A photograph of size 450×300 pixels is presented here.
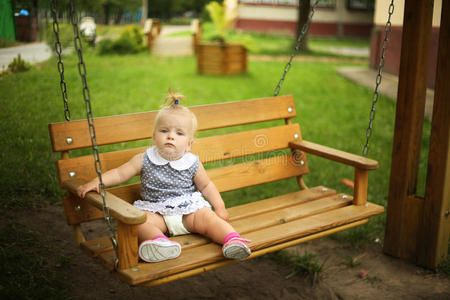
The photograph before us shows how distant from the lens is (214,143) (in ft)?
10.5

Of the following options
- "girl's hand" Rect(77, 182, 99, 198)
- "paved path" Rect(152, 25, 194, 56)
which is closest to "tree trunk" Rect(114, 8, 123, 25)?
"paved path" Rect(152, 25, 194, 56)

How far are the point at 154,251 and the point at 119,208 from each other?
0.86ft

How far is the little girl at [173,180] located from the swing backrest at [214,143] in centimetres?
18

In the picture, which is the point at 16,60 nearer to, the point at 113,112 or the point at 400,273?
the point at 113,112

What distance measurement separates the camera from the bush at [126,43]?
4.92 metres

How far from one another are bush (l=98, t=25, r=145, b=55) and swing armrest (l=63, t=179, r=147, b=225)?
272 cm

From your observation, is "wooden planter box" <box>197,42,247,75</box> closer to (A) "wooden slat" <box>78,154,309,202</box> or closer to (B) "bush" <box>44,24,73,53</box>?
(B) "bush" <box>44,24,73,53</box>

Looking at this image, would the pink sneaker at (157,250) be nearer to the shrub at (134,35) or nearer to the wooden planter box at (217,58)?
the shrub at (134,35)

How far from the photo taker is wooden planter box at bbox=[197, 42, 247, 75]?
1064 cm

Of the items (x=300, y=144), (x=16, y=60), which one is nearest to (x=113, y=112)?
(x=16, y=60)

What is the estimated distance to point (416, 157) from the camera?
3.54 meters

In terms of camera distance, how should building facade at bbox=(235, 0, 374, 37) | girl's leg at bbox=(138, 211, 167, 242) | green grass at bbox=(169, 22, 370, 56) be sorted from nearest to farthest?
1. girl's leg at bbox=(138, 211, 167, 242)
2. green grass at bbox=(169, 22, 370, 56)
3. building facade at bbox=(235, 0, 374, 37)

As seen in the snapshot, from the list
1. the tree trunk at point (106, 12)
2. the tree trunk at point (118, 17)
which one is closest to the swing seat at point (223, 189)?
the tree trunk at point (106, 12)

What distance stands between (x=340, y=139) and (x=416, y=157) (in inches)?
119
